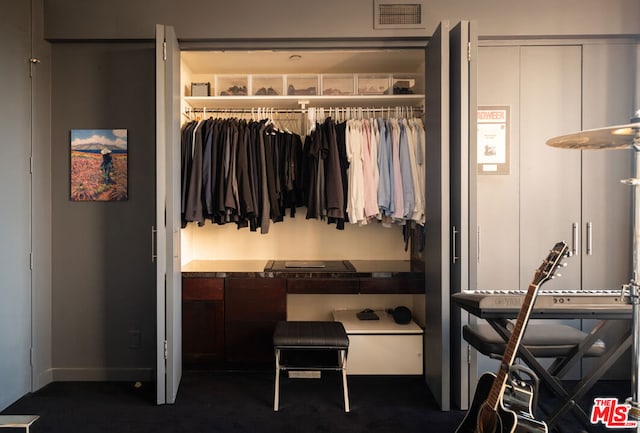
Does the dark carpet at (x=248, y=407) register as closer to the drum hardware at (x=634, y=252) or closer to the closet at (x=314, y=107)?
the closet at (x=314, y=107)

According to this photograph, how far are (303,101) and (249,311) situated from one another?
1.71 meters

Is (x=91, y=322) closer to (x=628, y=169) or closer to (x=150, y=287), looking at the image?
(x=150, y=287)

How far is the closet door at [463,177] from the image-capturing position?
2430mm

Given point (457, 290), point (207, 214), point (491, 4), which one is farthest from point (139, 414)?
point (491, 4)

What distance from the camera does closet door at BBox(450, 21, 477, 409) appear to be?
7.97 feet

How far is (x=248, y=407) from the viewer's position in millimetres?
2553

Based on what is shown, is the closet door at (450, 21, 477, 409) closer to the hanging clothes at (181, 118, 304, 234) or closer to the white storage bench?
the white storage bench

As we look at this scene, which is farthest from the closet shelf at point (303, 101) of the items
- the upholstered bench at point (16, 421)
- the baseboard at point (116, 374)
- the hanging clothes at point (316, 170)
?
the upholstered bench at point (16, 421)

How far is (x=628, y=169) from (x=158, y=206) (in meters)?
3.23

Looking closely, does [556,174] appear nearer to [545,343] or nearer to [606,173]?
[606,173]

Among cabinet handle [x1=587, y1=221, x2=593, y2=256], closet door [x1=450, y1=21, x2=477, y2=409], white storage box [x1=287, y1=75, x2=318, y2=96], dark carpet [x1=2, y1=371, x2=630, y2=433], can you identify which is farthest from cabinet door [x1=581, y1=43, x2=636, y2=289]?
white storage box [x1=287, y1=75, x2=318, y2=96]

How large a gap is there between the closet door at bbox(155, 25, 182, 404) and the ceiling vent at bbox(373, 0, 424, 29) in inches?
53.7

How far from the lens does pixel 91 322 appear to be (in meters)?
2.94

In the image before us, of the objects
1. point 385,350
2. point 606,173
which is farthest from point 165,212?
point 606,173
